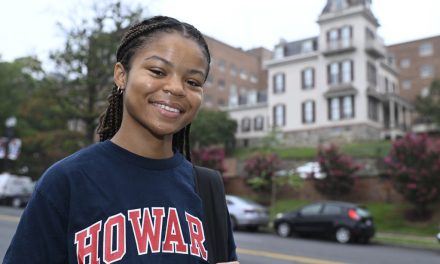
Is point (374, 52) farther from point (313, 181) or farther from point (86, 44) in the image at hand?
point (86, 44)

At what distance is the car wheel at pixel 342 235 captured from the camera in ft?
53.1

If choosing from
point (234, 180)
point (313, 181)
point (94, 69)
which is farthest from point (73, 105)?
point (313, 181)

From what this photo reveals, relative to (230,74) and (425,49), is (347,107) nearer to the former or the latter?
(230,74)

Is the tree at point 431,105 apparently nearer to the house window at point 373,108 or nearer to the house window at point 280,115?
the house window at point 373,108

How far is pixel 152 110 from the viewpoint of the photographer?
5.95ft

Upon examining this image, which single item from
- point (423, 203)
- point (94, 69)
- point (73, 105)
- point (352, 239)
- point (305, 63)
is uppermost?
point (305, 63)

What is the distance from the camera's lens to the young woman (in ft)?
5.17

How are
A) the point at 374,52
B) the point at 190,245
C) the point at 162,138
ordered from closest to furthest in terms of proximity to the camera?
the point at 190,245 < the point at 162,138 < the point at 374,52

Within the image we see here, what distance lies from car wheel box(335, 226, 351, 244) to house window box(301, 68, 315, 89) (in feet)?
81.2

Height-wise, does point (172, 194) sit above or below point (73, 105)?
below

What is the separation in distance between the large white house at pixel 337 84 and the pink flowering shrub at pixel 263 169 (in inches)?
337

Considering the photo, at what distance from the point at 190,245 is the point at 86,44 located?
27.5m

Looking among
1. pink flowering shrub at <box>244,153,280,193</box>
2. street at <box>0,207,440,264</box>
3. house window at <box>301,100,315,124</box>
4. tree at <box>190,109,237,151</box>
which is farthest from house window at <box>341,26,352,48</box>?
street at <box>0,207,440,264</box>

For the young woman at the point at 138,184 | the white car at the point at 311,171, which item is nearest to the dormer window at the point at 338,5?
the white car at the point at 311,171
